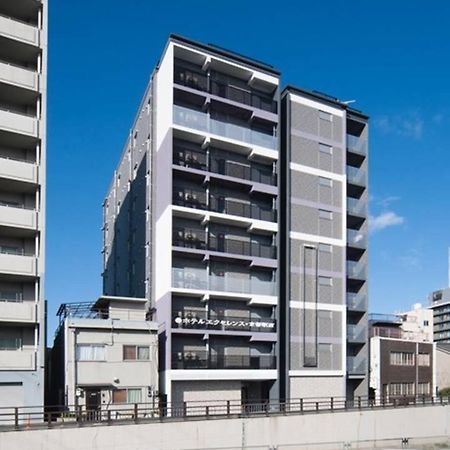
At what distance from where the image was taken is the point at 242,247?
152ft

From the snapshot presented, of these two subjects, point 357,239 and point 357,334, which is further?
point 357,239

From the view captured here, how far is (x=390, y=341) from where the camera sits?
2202 inches

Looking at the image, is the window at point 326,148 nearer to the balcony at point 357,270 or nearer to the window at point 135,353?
the balcony at point 357,270

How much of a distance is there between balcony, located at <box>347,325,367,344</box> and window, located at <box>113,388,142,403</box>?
20882 mm

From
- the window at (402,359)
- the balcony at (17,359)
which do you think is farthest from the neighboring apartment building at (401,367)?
the balcony at (17,359)

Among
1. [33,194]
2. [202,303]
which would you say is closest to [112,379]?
[202,303]

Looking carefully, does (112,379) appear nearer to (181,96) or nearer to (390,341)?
(181,96)

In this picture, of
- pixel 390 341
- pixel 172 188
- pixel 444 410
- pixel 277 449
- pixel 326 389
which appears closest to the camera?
pixel 277 449

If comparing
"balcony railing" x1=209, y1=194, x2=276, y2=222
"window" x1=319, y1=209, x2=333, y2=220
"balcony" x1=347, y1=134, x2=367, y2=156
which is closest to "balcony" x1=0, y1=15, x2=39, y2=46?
"balcony railing" x1=209, y1=194, x2=276, y2=222

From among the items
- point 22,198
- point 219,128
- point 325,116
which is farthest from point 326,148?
point 22,198

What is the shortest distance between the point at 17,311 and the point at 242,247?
1836cm

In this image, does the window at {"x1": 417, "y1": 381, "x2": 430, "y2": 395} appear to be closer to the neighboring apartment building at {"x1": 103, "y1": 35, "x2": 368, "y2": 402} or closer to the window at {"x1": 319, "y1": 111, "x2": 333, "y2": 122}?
the neighboring apartment building at {"x1": 103, "y1": 35, "x2": 368, "y2": 402}

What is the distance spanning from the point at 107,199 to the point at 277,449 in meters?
49.7

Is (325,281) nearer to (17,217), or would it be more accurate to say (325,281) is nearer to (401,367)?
(401,367)
